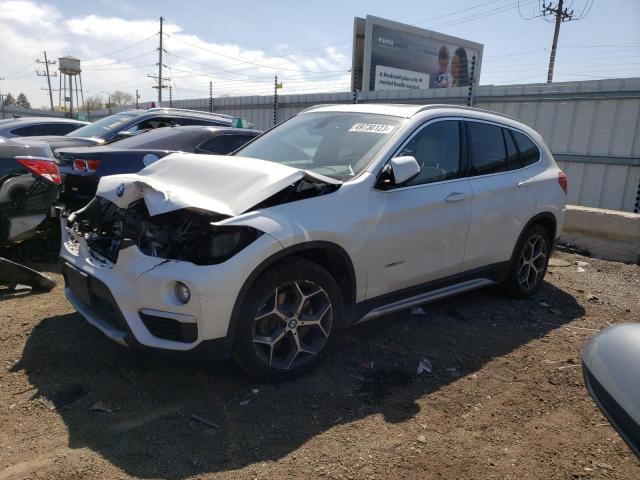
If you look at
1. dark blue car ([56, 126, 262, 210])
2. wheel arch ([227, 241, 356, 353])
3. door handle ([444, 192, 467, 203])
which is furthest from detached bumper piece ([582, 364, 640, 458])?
dark blue car ([56, 126, 262, 210])

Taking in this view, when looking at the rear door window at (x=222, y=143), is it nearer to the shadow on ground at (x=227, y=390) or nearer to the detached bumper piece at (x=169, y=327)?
the shadow on ground at (x=227, y=390)

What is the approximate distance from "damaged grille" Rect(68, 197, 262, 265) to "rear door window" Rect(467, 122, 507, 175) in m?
2.30

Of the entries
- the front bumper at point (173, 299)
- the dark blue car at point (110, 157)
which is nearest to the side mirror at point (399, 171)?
the front bumper at point (173, 299)

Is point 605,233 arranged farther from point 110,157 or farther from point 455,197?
point 110,157

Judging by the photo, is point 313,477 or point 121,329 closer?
point 313,477

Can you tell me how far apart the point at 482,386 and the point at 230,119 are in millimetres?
7664

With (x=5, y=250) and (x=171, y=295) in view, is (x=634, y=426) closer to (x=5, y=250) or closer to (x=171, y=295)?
(x=171, y=295)

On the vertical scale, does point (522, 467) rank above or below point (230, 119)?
below

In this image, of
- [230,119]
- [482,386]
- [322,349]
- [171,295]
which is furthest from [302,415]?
[230,119]

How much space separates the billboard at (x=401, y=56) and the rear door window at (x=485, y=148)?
1520 cm

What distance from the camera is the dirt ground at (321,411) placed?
260cm

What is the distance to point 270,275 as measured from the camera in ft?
10.1

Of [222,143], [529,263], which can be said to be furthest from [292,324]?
[222,143]

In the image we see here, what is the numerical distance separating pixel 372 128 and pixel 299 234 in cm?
130
